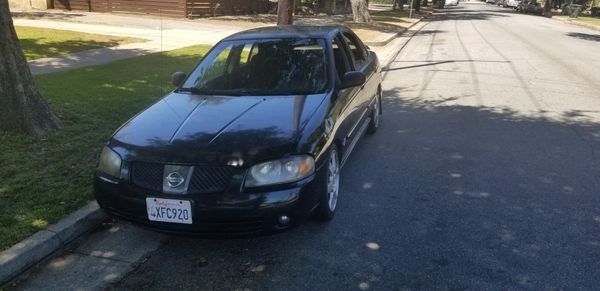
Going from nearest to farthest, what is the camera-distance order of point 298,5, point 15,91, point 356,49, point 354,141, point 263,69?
point 263,69 → point 354,141 → point 15,91 → point 356,49 → point 298,5

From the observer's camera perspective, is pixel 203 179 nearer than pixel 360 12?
Yes

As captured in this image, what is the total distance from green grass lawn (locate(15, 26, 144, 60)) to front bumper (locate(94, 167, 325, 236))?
9077mm

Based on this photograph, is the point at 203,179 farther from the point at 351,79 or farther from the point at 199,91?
the point at 351,79

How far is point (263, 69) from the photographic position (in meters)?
4.64

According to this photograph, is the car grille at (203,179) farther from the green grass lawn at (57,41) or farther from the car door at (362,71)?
the green grass lawn at (57,41)

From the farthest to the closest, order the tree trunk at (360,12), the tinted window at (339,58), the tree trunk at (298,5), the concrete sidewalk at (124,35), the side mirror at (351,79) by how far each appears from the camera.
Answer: the tree trunk at (298,5) < the tree trunk at (360,12) < the concrete sidewalk at (124,35) < the tinted window at (339,58) < the side mirror at (351,79)

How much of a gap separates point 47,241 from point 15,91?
265cm

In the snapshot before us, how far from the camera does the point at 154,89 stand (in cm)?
838

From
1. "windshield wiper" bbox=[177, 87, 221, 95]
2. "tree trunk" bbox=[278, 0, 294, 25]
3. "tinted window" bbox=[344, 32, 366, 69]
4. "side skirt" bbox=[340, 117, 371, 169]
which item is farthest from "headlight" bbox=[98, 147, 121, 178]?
"tree trunk" bbox=[278, 0, 294, 25]

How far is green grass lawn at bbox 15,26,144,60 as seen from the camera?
38.7 feet

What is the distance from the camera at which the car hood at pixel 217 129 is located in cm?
328

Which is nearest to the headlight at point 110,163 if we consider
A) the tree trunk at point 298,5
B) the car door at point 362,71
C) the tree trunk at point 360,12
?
the car door at point 362,71

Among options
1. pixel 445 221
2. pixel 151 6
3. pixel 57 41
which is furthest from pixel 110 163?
pixel 151 6

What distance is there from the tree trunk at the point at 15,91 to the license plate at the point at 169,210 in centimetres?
302
